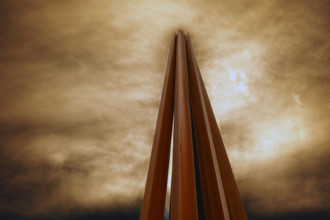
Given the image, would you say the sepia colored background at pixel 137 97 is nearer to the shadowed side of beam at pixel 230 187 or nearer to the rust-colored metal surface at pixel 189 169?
the rust-colored metal surface at pixel 189 169

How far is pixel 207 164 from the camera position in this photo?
1626mm

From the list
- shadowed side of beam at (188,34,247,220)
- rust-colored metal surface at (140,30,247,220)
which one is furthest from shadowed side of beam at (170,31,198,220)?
shadowed side of beam at (188,34,247,220)

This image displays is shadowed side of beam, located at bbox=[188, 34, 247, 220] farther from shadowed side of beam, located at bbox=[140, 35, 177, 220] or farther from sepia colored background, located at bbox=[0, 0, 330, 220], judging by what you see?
sepia colored background, located at bbox=[0, 0, 330, 220]

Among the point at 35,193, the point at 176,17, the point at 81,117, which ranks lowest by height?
the point at 35,193

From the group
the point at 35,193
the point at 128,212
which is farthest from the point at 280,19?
the point at 35,193

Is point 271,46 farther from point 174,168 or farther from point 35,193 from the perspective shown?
point 35,193

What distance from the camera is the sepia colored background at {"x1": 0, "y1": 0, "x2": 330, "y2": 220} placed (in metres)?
3.85

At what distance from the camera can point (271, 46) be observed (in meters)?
4.13

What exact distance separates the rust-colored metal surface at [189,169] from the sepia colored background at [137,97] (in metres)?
2.54

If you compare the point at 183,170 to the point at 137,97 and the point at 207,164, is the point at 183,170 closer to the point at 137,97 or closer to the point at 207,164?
the point at 207,164

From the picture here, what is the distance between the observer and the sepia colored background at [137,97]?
3846 mm

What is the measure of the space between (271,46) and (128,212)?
6.48 metres

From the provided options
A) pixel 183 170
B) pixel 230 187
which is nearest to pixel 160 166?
pixel 183 170

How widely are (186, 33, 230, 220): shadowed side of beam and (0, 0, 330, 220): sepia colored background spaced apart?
2480mm
